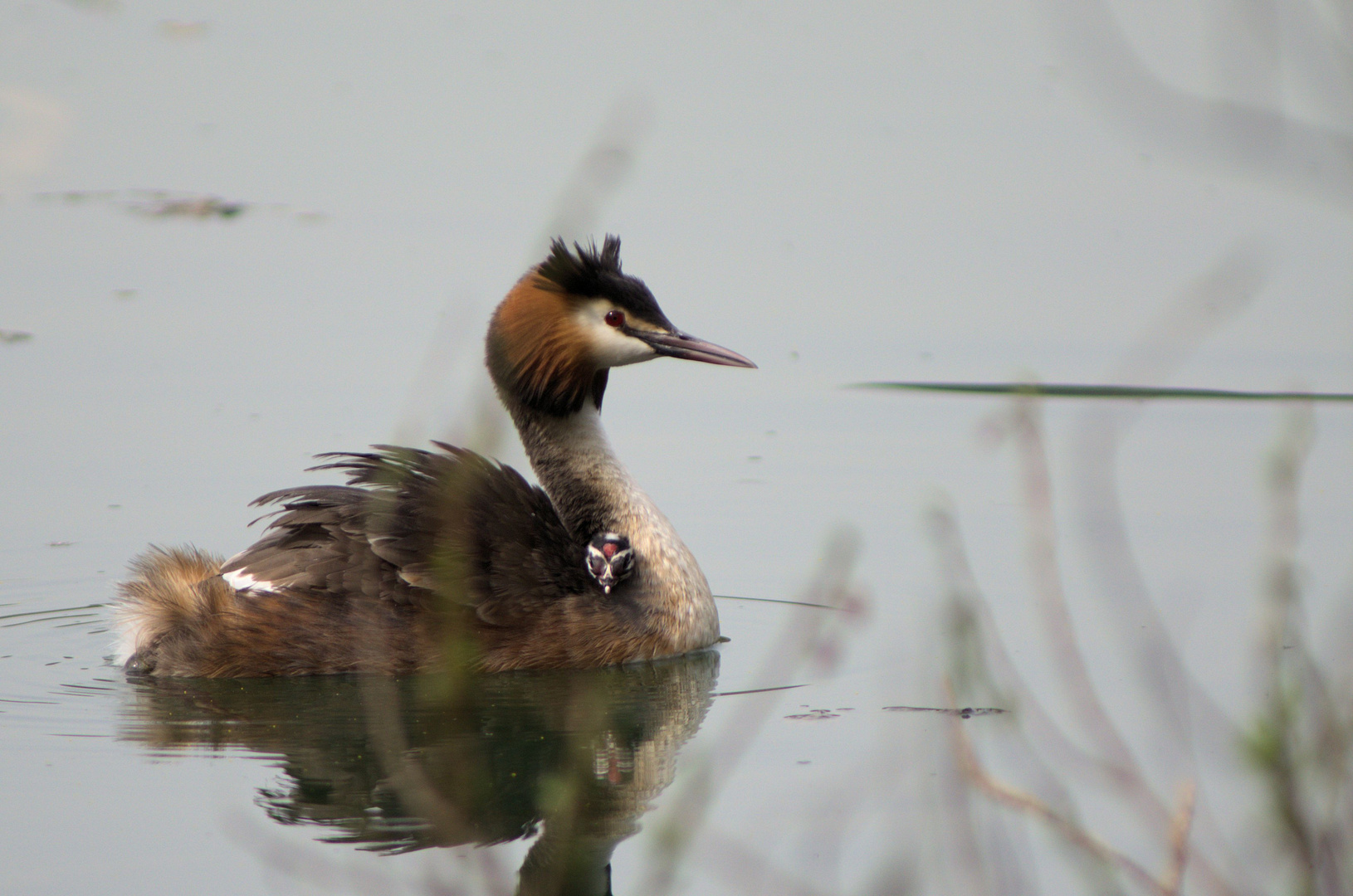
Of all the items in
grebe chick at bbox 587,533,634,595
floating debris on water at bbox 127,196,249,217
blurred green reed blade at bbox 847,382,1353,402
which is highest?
floating debris on water at bbox 127,196,249,217

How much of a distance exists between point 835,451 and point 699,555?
150cm

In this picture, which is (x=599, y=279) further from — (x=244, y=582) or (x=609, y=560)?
(x=244, y=582)

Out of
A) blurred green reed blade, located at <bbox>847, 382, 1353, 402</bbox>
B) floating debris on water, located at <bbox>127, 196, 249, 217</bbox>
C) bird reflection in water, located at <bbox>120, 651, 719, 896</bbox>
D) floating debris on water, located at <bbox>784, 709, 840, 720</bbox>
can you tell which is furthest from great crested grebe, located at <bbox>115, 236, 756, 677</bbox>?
floating debris on water, located at <bbox>127, 196, 249, 217</bbox>

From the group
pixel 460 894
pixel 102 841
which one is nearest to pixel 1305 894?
pixel 460 894

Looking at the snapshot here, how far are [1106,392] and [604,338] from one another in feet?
11.8

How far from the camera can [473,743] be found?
586 cm

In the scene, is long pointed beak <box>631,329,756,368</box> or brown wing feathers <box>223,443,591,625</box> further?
long pointed beak <box>631,329,756,368</box>

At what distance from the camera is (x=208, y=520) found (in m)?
8.06

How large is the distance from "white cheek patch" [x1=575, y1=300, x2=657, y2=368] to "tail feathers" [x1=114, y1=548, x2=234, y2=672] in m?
1.71

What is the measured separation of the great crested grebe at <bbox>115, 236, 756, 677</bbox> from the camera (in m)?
6.47

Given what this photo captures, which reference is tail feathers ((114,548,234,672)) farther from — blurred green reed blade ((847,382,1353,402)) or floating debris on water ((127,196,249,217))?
floating debris on water ((127,196,249,217))

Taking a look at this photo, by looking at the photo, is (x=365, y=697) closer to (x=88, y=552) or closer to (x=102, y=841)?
(x=102, y=841)

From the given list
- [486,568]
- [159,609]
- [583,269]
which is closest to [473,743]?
[486,568]

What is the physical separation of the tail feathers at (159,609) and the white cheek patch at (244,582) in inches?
1.2
